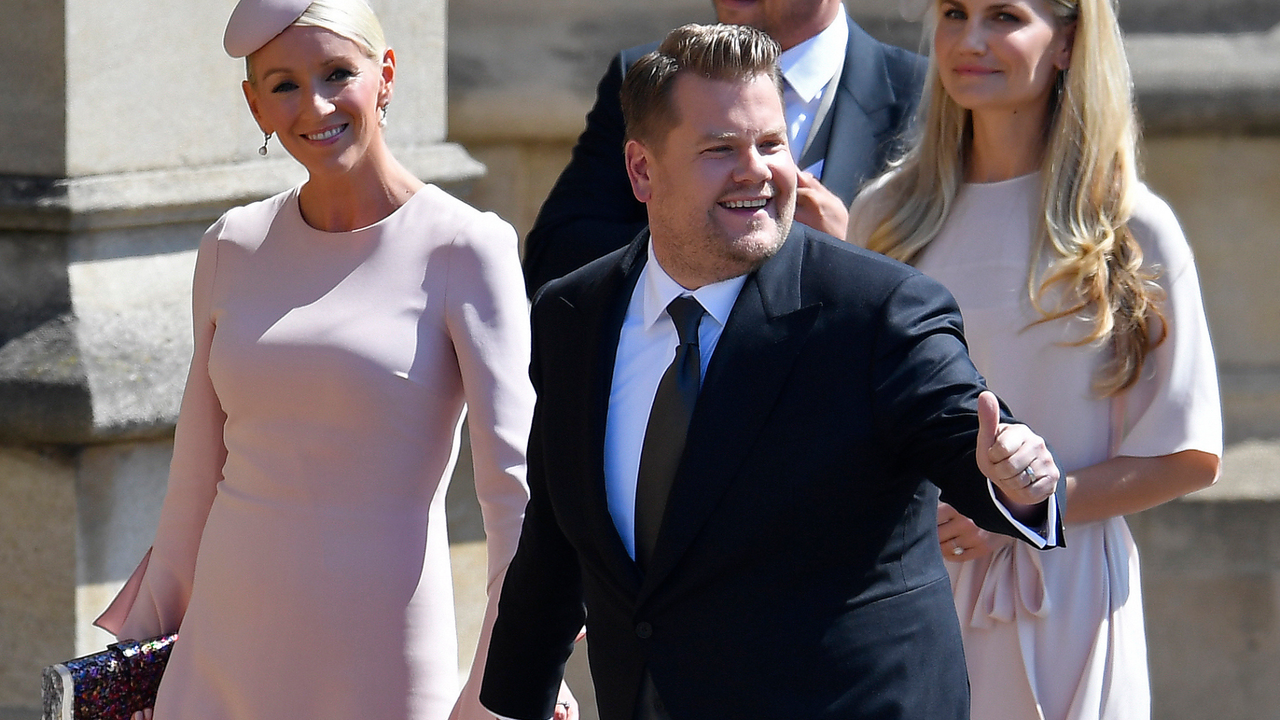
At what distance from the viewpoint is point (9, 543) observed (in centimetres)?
422

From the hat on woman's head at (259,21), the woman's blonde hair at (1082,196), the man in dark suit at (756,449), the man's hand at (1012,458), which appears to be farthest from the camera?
the woman's blonde hair at (1082,196)

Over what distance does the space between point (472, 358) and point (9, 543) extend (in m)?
→ 2.08

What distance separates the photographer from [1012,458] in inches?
76.2

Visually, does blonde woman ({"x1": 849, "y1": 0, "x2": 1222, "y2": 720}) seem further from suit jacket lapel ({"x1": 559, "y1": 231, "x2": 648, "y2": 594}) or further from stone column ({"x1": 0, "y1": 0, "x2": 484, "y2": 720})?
stone column ({"x1": 0, "y1": 0, "x2": 484, "y2": 720})

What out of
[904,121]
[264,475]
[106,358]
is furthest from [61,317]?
[904,121]

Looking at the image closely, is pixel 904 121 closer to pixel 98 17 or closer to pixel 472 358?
pixel 472 358

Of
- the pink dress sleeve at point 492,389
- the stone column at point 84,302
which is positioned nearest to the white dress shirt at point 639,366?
the pink dress sleeve at point 492,389

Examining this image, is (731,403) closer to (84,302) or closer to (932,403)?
(932,403)

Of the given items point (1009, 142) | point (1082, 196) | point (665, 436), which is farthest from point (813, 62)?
point (665, 436)

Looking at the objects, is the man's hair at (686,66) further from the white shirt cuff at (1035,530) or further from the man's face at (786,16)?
the man's face at (786,16)

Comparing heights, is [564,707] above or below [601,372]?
below

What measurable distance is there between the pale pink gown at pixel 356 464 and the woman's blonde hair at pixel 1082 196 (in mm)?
779

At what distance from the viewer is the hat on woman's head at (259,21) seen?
269cm

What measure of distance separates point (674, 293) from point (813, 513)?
349 mm
